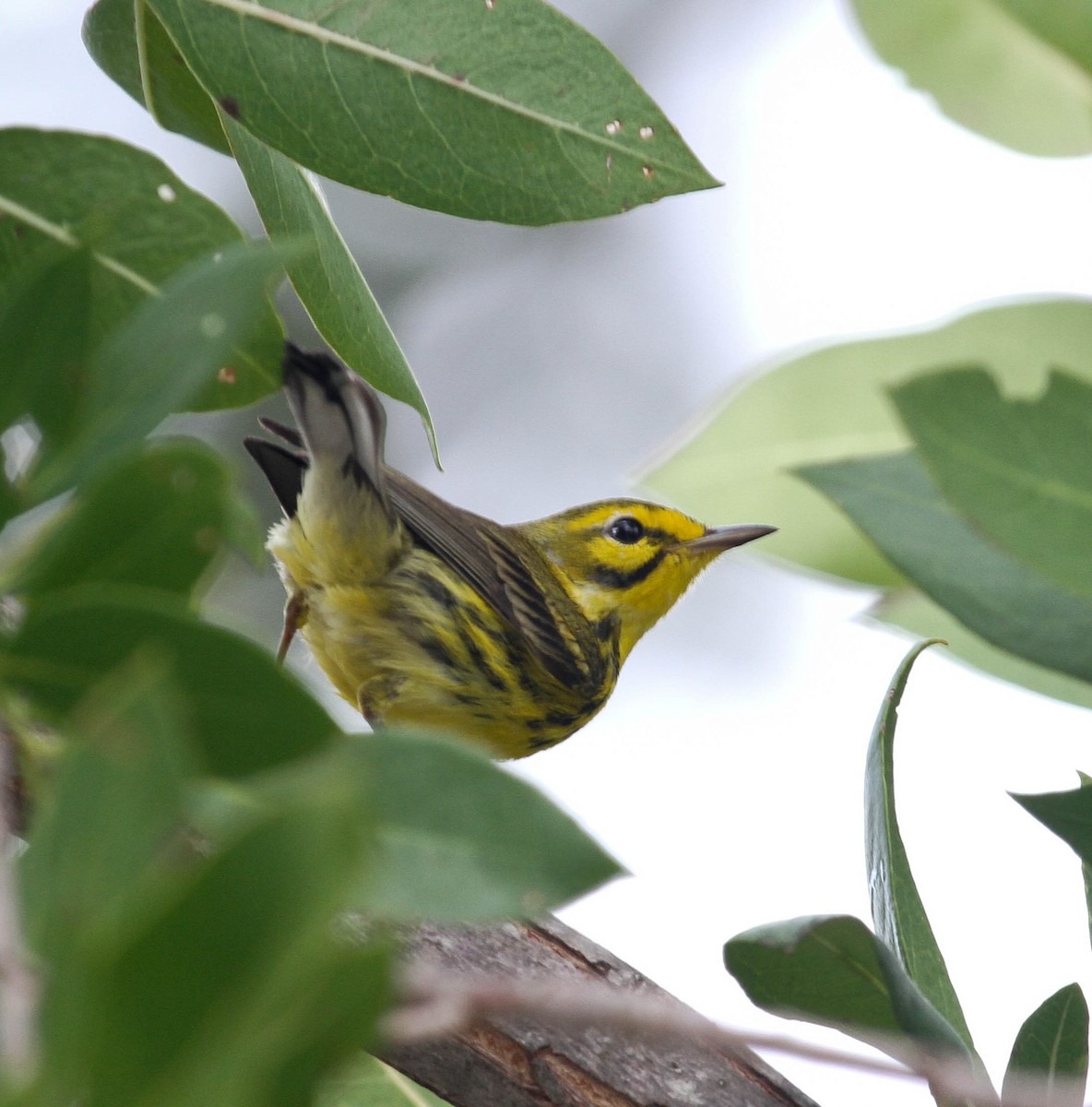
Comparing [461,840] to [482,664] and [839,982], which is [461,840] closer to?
[839,982]

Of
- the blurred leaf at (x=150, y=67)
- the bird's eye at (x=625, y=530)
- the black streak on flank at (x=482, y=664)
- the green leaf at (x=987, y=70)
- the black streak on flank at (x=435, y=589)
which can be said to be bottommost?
the black streak on flank at (x=482, y=664)

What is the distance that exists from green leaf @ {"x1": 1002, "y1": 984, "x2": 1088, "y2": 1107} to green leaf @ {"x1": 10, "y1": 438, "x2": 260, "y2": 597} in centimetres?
94

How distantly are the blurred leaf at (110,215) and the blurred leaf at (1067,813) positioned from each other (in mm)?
778

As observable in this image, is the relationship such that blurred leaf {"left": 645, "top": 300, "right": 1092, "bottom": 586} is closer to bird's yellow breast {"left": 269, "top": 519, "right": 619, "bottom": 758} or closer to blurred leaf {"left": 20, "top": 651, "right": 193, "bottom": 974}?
blurred leaf {"left": 20, "top": 651, "right": 193, "bottom": 974}

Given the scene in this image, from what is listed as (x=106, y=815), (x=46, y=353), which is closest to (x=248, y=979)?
(x=106, y=815)

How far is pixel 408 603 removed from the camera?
359 cm

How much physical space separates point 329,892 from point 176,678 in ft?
0.89

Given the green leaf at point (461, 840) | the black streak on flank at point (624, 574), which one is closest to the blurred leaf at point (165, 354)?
the green leaf at point (461, 840)

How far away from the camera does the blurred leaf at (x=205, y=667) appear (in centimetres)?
71

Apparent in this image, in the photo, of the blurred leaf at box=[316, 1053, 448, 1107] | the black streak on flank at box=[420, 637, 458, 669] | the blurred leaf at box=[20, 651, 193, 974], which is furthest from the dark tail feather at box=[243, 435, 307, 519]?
the blurred leaf at box=[20, 651, 193, 974]

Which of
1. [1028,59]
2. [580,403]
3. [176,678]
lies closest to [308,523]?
[1028,59]

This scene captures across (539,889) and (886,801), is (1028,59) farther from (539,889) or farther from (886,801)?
(539,889)

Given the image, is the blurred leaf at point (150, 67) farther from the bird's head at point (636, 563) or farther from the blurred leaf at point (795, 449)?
the bird's head at point (636, 563)

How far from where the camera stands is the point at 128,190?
1263mm
